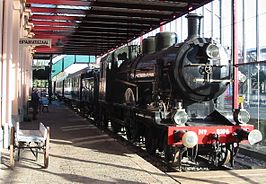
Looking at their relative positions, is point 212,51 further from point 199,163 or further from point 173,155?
point 199,163

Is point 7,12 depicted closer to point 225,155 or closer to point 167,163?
point 167,163

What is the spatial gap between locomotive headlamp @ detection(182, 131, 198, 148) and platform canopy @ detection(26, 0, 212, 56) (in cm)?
792

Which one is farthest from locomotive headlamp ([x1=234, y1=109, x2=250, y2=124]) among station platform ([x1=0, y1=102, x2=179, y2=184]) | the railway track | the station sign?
the station sign

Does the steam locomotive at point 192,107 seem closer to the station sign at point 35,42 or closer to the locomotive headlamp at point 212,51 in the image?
the locomotive headlamp at point 212,51

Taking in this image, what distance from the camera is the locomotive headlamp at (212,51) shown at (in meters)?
9.27

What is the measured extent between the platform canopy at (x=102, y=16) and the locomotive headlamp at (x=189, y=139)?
792 centimetres

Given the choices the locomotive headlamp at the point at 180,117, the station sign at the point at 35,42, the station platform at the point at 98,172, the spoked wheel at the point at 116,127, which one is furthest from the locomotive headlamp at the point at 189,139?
the spoked wheel at the point at 116,127

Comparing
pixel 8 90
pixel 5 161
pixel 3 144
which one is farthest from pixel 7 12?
pixel 5 161

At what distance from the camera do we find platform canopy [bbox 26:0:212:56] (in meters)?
16.0

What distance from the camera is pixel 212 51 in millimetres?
9328

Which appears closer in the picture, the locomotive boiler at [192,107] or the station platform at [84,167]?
the station platform at [84,167]

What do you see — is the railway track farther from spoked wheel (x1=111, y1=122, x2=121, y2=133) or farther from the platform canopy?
the platform canopy

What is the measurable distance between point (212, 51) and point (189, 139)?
2.18 m

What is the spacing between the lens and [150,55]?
11.5 m
